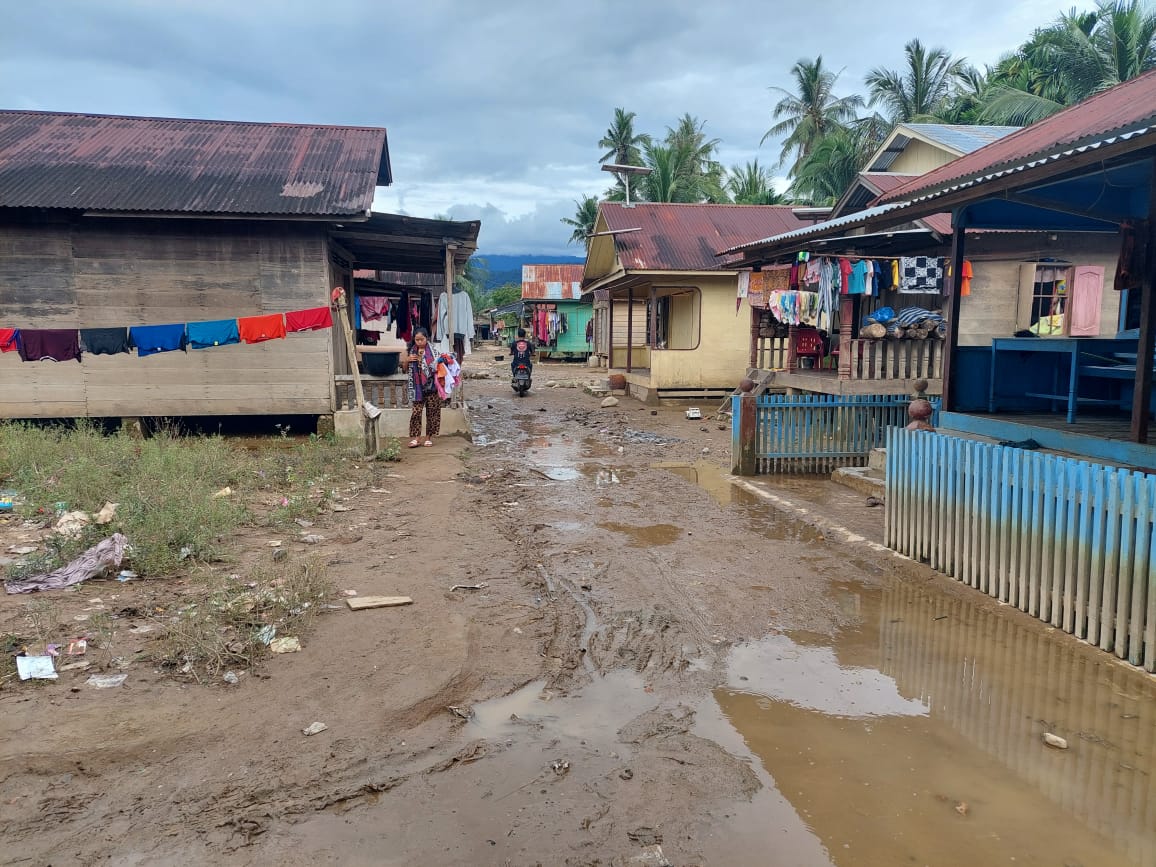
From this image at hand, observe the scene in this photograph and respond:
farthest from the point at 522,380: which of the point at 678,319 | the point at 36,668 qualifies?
the point at 36,668

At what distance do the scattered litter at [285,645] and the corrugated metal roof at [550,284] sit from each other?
107ft

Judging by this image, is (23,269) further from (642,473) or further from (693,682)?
(693,682)

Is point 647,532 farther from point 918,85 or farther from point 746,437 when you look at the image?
point 918,85

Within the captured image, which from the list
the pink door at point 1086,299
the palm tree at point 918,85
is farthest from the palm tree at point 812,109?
the pink door at point 1086,299

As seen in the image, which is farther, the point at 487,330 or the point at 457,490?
the point at 487,330

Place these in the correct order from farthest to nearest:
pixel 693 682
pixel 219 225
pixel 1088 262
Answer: pixel 1088 262 → pixel 219 225 → pixel 693 682

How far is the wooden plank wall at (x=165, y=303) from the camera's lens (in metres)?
10.8

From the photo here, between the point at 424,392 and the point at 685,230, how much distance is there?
10.9 m

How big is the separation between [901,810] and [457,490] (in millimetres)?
6257

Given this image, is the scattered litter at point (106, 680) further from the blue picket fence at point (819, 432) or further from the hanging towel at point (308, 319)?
the blue picket fence at point (819, 432)

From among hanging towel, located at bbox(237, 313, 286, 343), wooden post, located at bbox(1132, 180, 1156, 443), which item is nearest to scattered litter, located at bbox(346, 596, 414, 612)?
Result: wooden post, located at bbox(1132, 180, 1156, 443)

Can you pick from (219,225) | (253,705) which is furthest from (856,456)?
(219,225)

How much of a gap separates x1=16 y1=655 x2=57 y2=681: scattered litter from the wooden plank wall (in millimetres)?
7843

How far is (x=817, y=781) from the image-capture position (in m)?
3.20
